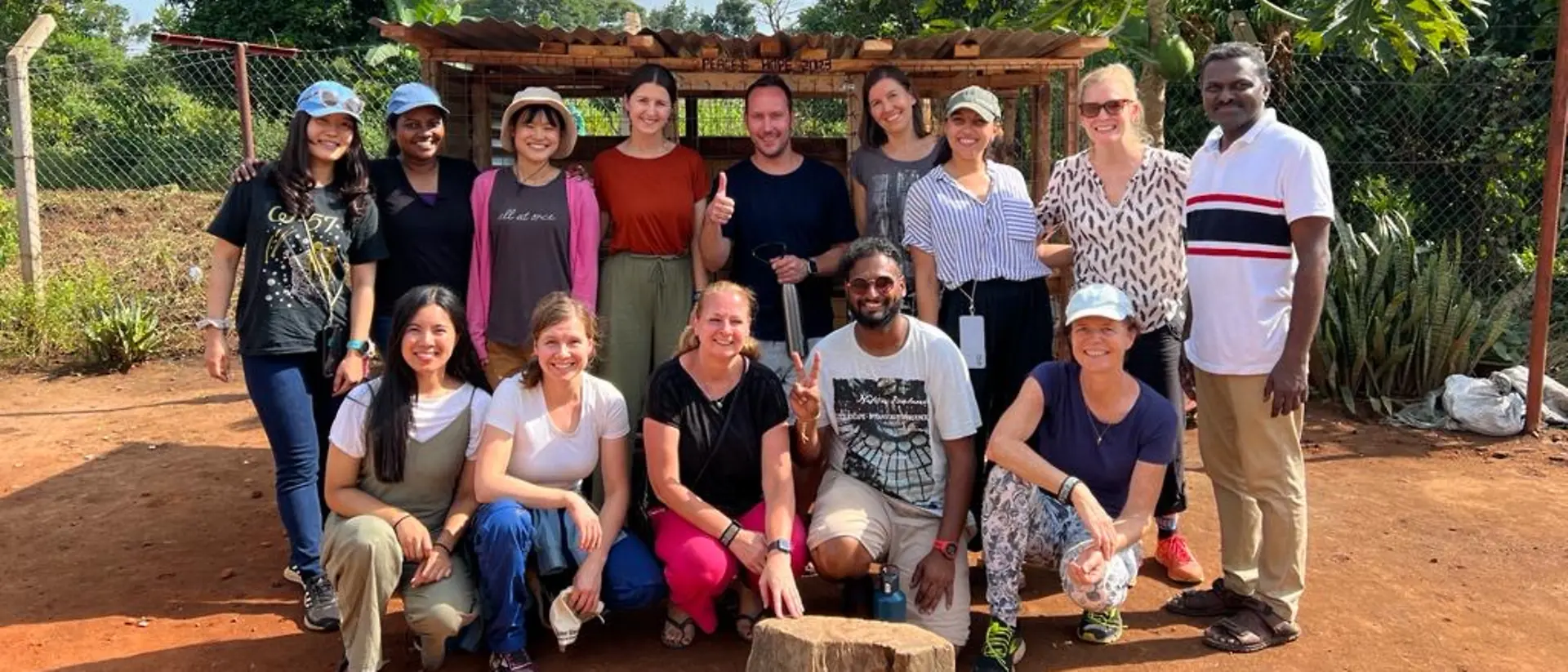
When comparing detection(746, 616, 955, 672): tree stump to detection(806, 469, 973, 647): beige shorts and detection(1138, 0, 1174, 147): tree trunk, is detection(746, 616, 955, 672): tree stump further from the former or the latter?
detection(1138, 0, 1174, 147): tree trunk

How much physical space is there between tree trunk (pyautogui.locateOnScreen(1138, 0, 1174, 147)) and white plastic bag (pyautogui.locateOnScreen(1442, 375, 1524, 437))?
226cm

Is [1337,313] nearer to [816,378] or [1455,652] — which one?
[1455,652]

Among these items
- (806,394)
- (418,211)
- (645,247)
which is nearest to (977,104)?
(806,394)

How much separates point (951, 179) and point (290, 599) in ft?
9.42

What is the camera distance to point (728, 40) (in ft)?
16.9

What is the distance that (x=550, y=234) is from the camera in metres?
4.20

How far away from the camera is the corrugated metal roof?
15.8 ft

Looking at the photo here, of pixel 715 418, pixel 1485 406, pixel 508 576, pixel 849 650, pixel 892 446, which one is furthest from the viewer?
pixel 1485 406

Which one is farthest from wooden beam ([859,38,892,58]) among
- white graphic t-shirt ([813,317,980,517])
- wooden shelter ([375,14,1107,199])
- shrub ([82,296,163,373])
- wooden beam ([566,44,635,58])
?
shrub ([82,296,163,373])

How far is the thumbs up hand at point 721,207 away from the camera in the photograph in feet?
13.7

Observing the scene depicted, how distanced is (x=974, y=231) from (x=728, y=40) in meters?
1.75

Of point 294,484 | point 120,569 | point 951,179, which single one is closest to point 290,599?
point 294,484

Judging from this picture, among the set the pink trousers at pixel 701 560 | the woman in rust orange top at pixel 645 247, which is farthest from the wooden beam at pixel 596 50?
the pink trousers at pixel 701 560

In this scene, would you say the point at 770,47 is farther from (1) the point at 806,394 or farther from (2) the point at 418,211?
(1) the point at 806,394
